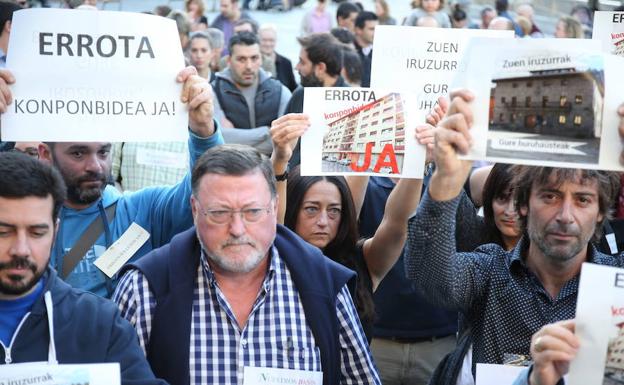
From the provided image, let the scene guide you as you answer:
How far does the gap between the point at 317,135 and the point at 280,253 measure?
94cm

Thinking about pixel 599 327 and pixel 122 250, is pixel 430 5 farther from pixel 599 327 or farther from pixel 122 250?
pixel 599 327

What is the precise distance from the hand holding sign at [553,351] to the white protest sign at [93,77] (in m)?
1.93

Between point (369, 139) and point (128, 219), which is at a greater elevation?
point (369, 139)

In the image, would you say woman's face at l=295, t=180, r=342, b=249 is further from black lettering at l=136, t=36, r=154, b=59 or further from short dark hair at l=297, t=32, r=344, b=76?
short dark hair at l=297, t=32, r=344, b=76

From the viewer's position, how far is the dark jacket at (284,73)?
12.4 meters

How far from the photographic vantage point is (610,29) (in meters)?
4.93

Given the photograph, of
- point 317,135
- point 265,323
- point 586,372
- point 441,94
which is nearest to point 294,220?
point 317,135

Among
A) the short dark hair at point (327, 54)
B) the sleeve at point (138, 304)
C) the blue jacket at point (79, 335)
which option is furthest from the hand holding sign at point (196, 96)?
the short dark hair at point (327, 54)

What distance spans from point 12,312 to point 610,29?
3168mm

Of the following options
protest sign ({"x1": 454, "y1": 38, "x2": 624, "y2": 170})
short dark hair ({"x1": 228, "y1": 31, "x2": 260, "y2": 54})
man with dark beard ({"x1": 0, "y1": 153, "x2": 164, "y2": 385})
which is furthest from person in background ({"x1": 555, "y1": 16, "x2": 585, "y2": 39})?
man with dark beard ({"x1": 0, "y1": 153, "x2": 164, "y2": 385})

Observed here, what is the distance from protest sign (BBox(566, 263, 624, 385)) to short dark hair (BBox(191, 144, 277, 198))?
1.35 m

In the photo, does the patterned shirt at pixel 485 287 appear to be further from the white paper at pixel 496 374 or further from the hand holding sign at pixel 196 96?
the hand holding sign at pixel 196 96

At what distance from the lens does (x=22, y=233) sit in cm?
323

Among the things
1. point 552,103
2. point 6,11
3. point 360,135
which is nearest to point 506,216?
point 360,135
